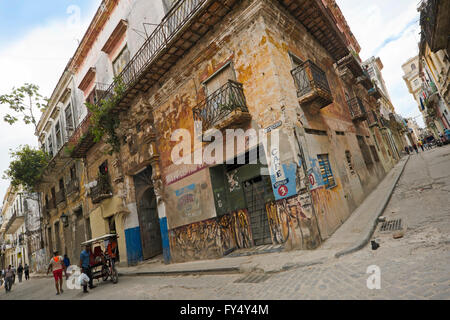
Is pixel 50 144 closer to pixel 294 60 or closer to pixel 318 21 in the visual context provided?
pixel 294 60

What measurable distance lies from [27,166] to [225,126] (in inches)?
853

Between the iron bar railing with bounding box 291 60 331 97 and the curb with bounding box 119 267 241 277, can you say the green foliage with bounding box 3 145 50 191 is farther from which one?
the iron bar railing with bounding box 291 60 331 97

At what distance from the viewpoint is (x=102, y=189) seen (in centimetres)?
1348

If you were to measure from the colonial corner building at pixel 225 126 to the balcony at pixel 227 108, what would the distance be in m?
0.05

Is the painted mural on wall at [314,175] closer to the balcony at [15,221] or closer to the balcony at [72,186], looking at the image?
the balcony at [72,186]

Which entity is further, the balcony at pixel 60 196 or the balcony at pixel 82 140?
the balcony at pixel 60 196

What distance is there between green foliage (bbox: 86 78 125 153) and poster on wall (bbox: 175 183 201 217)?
5857 millimetres

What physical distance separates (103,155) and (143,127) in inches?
193

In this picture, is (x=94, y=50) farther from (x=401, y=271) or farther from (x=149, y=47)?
(x=401, y=271)

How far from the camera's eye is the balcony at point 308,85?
7.51 meters

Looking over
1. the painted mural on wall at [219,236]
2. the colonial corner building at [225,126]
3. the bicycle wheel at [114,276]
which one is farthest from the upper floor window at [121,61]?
the bicycle wheel at [114,276]

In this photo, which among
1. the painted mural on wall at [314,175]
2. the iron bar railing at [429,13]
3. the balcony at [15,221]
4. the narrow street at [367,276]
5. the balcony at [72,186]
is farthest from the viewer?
the balcony at [15,221]

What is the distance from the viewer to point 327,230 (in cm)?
664

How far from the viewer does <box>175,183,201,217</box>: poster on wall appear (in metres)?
9.07
